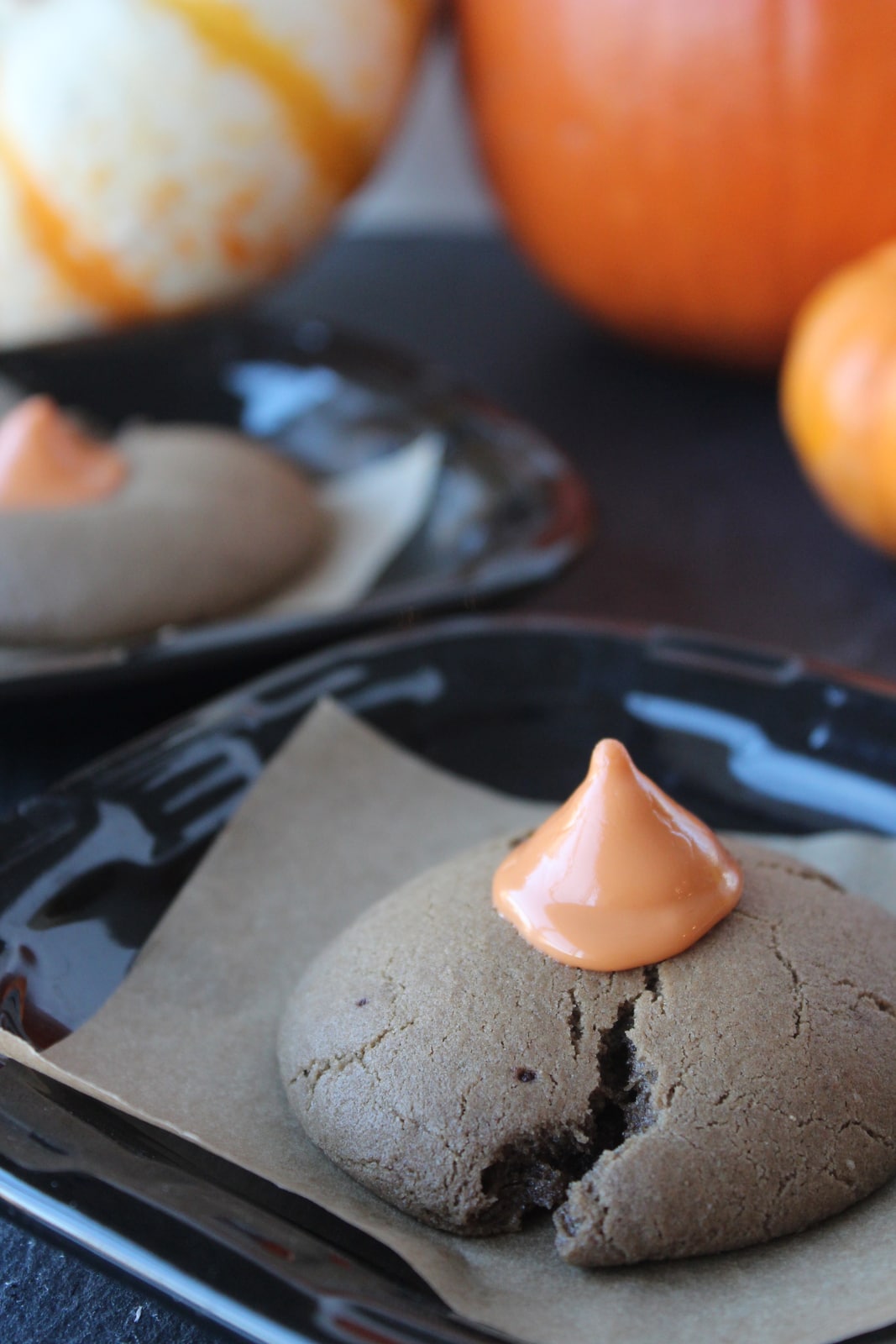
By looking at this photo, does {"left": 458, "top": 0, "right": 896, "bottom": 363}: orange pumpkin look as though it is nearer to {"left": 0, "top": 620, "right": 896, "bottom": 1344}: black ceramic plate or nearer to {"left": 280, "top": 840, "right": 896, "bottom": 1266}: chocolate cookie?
{"left": 0, "top": 620, "right": 896, "bottom": 1344}: black ceramic plate

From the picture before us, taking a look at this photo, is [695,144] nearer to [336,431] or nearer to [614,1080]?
[336,431]

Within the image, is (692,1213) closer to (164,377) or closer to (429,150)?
(164,377)

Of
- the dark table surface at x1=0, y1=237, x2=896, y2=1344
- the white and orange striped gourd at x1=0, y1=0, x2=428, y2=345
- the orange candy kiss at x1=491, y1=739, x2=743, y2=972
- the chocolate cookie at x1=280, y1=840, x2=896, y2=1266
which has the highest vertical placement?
the white and orange striped gourd at x1=0, y1=0, x2=428, y2=345

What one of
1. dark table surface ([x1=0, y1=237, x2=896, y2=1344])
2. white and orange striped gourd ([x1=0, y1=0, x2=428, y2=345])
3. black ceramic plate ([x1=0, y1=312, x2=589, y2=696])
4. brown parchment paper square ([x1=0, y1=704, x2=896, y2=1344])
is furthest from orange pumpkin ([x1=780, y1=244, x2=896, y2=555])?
white and orange striped gourd ([x1=0, y1=0, x2=428, y2=345])

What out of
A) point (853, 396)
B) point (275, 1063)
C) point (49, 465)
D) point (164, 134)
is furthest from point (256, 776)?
point (164, 134)

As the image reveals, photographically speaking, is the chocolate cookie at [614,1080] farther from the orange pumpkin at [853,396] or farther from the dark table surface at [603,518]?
the orange pumpkin at [853,396]
